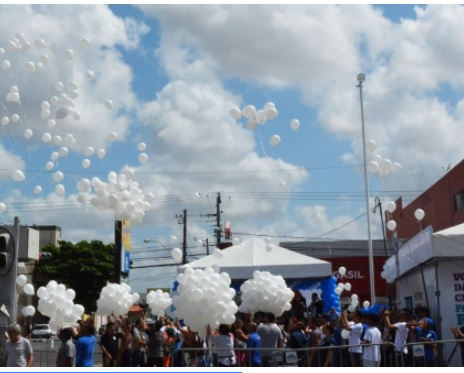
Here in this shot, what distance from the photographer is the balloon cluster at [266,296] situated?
13211mm

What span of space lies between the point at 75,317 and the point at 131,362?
8.09 ft

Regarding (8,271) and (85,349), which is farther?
(85,349)

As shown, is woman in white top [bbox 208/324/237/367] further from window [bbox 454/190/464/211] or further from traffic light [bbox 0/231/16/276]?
window [bbox 454/190/464/211]

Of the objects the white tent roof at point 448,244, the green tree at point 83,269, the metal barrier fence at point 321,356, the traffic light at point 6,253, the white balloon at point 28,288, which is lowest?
the metal barrier fence at point 321,356

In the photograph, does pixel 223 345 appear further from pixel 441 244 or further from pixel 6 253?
pixel 441 244

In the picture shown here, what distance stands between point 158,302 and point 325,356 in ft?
16.3

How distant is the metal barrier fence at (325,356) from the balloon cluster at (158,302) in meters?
4.09

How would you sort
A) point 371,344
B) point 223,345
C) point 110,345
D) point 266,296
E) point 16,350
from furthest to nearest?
point 110,345
point 266,296
point 16,350
point 223,345
point 371,344

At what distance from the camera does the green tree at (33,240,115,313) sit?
184ft

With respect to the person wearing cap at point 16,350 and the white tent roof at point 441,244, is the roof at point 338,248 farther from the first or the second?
the person wearing cap at point 16,350

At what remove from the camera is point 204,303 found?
10445 mm

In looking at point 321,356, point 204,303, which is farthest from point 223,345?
point 321,356

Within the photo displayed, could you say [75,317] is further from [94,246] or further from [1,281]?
[94,246]

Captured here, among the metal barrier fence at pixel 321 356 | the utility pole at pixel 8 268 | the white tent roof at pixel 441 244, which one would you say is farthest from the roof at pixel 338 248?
the utility pole at pixel 8 268
